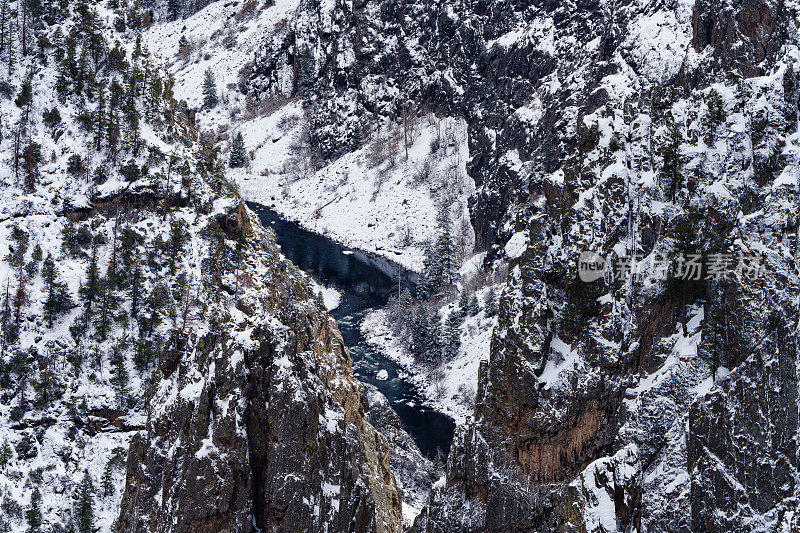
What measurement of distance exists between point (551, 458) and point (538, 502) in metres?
2.06

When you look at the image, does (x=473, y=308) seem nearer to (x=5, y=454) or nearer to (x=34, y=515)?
(x=5, y=454)

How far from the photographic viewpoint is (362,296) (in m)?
151

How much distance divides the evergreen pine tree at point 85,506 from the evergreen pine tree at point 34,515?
10.5 feet

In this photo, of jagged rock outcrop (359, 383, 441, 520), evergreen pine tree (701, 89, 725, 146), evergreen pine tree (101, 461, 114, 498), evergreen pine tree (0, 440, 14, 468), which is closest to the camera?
evergreen pine tree (701, 89, 725, 146)

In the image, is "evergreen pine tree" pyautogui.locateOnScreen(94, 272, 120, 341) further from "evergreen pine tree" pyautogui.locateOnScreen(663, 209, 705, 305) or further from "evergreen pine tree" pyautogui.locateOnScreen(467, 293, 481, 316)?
"evergreen pine tree" pyautogui.locateOnScreen(663, 209, 705, 305)

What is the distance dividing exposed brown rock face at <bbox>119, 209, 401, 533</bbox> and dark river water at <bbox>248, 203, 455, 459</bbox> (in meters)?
55.4

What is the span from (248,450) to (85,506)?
38.6 metres

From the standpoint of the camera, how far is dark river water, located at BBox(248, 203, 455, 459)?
114 metres

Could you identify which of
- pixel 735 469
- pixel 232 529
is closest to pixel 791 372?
pixel 735 469

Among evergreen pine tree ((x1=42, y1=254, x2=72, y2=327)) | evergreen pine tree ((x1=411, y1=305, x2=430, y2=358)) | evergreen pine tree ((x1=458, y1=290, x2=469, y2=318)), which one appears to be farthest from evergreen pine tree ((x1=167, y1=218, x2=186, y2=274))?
evergreen pine tree ((x1=458, y1=290, x2=469, y2=318))

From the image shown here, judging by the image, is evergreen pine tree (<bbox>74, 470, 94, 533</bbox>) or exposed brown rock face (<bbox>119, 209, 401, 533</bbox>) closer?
exposed brown rock face (<bbox>119, 209, 401, 533</bbox>)

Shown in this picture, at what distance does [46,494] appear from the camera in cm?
8456

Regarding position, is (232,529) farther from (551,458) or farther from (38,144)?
(38,144)
